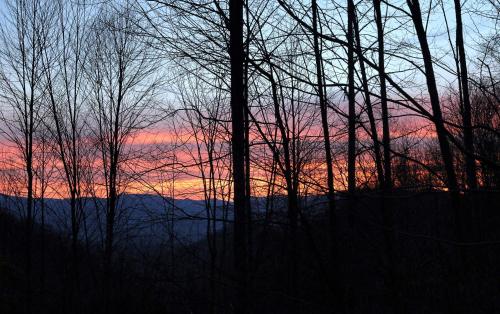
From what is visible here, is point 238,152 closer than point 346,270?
Yes

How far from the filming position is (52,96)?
13336 mm

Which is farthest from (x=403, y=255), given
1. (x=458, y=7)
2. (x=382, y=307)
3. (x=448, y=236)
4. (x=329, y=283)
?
(x=458, y=7)

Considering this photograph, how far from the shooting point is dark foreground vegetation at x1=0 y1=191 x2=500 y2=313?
3580 millimetres

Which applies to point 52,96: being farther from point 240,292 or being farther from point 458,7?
point 240,292

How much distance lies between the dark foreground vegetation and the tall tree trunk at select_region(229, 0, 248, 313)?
10cm

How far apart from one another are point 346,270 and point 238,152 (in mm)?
5566

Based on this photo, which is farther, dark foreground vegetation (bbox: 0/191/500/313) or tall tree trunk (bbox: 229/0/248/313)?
dark foreground vegetation (bbox: 0/191/500/313)

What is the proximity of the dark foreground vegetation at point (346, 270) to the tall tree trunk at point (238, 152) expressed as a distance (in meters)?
0.10

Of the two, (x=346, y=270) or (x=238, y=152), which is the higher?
(x=238, y=152)

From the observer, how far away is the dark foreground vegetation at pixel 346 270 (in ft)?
11.7

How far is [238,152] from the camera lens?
3252 millimetres

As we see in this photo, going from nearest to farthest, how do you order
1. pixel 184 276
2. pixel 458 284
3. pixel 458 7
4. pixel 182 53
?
pixel 182 53, pixel 184 276, pixel 458 284, pixel 458 7

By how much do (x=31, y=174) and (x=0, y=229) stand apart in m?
11.0

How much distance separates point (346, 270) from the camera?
819 cm
